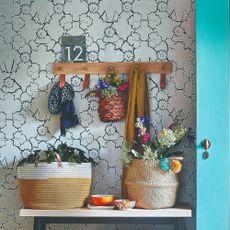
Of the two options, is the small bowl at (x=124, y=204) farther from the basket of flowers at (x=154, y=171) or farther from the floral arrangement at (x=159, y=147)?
the floral arrangement at (x=159, y=147)

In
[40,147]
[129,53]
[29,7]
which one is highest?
[29,7]

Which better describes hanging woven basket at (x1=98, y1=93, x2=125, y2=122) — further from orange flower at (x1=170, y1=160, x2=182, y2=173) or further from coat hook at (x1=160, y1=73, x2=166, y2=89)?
orange flower at (x1=170, y1=160, x2=182, y2=173)

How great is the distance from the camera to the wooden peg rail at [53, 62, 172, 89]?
12.3 feet

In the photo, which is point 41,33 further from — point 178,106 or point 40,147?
point 178,106

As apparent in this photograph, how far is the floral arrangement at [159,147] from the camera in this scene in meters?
3.35

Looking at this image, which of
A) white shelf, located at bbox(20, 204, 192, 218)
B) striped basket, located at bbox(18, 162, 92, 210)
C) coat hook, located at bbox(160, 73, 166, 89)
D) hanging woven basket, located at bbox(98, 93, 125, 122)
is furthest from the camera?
coat hook, located at bbox(160, 73, 166, 89)

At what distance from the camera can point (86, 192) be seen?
11.5 ft

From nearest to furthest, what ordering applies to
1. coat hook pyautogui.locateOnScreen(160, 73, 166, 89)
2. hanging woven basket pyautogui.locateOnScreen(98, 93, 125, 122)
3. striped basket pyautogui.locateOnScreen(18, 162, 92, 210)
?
striped basket pyautogui.locateOnScreen(18, 162, 92, 210)
hanging woven basket pyautogui.locateOnScreen(98, 93, 125, 122)
coat hook pyautogui.locateOnScreen(160, 73, 166, 89)

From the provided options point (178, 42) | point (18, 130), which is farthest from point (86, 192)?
point (178, 42)

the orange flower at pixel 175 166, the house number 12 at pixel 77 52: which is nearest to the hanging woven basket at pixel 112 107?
the house number 12 at pixel 77 52

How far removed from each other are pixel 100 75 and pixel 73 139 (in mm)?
513

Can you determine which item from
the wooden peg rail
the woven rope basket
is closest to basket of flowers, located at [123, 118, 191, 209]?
the woven rope basket

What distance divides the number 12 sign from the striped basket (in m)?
0.83

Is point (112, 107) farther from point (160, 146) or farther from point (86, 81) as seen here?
point (160, 146)
